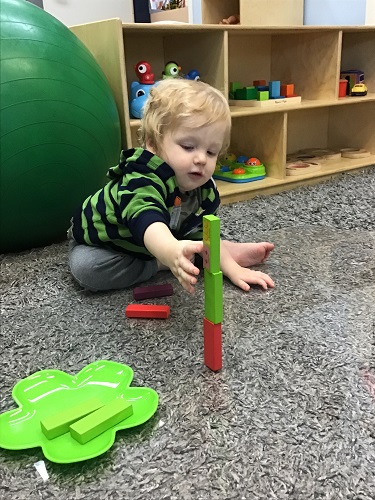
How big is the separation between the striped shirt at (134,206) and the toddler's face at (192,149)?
0.7 inches

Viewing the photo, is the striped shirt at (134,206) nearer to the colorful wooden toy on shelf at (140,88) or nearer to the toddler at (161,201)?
the toddler at (161,201)

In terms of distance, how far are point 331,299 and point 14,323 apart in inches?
22.0

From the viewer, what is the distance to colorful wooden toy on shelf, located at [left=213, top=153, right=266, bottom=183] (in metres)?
1.76

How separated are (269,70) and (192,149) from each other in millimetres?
1418

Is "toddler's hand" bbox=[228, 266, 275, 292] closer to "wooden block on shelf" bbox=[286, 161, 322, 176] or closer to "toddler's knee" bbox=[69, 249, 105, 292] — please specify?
"toddler's knee" bbox=[69, 249, 105, 292]

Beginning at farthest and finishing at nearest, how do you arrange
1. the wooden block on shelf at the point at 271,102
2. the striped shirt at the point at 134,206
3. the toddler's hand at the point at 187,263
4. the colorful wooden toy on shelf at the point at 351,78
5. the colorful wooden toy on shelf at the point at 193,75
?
the colorful wooden toy on shelf at the point at 351,78 → the wooden block on shelf at the point at 271,102 → the colorful wooden toy on shelf at the point at 193,75 → the striped shirt at the point at 134,206 → the toddler's hand at the point at 187,263

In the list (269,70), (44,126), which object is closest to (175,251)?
(44,126)

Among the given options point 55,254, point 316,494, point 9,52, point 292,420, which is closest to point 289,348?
point 292,420

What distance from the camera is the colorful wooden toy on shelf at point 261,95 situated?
1.70m

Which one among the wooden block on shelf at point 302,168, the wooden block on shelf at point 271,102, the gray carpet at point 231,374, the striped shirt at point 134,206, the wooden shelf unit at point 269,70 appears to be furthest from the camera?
the wooden block on shelf at point 302,168

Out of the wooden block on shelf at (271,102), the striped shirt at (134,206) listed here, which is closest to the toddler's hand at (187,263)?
the striped shirt at (134,206)

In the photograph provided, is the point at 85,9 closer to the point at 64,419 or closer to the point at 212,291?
the point at 212,291

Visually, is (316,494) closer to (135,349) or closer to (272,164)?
(135,349)

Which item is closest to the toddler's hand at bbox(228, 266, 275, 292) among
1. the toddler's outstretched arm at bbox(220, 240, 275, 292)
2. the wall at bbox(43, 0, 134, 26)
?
the toddler's outstretched arm at bbox(220, 240, 275, 292)
